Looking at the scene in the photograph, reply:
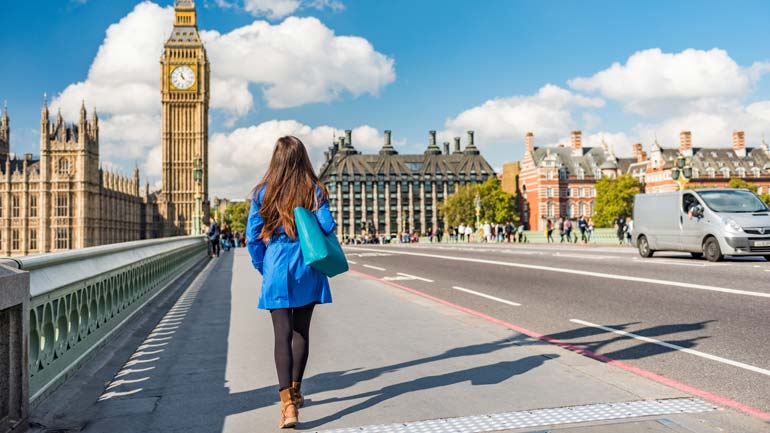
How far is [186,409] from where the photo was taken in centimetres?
479

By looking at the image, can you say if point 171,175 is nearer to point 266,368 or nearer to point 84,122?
point 84,122

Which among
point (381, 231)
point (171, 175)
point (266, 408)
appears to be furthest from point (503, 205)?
point (266, 408)

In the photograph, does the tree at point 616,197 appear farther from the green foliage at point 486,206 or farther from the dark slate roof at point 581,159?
the green foliage at point 486,206

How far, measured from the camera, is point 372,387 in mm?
5391

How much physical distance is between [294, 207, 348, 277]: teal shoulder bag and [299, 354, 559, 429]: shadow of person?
1029 millimetres

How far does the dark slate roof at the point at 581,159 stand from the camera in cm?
11512

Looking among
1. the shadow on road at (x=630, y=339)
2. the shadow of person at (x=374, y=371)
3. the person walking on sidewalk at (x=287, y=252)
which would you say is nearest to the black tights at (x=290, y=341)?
the person walking on sidewalk at (x=287, y=252)

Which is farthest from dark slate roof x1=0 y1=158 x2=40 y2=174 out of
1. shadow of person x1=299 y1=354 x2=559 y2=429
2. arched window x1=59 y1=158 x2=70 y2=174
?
shadow of person x1=299 y1=354 x2=559 y2=429

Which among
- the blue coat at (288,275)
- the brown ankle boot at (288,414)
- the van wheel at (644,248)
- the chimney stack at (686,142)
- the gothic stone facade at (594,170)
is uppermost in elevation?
the chimney stack at (686,142)

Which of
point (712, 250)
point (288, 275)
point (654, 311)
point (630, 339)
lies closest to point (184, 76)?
point (712, 250)

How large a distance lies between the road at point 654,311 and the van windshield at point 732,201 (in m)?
2.44

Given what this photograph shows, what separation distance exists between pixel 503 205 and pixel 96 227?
219 ft

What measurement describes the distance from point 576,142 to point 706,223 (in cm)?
10604

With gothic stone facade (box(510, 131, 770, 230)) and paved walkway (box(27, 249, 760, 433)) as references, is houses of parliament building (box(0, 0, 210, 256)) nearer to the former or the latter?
gothic stone facade (box(510, 131, 770, 230))
